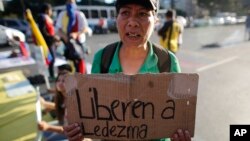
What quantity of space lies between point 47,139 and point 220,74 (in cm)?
456

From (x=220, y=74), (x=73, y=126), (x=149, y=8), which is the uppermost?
(x=149, y=8)

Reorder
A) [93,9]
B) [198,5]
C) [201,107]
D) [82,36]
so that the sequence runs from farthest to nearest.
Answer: [198,5], [93,9], [82,36], [201,107]

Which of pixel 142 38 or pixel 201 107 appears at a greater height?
pixel 142 38

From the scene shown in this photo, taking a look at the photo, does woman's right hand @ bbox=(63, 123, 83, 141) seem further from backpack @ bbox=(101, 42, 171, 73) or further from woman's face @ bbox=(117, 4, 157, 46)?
woman's face @ bbox=(117, 4, 157, 46)

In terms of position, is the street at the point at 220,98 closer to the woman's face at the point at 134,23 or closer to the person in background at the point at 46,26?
the woman's face at the point at 134,23

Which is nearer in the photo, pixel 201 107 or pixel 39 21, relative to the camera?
pixel 201 107

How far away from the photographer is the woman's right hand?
4.92 feet

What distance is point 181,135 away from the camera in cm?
146

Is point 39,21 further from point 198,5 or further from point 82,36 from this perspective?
point 198,5

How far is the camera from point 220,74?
23.5ft

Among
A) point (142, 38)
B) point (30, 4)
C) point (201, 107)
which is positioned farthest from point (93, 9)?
point (142, 38)

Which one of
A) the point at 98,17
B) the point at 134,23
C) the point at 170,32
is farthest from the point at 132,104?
the point at 98,17

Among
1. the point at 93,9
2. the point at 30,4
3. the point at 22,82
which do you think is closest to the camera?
the point at 22,82

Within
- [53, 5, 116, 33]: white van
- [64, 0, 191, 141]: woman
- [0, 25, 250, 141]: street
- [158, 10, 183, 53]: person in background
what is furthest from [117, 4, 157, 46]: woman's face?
[53, 5, 116, 33]: white van
